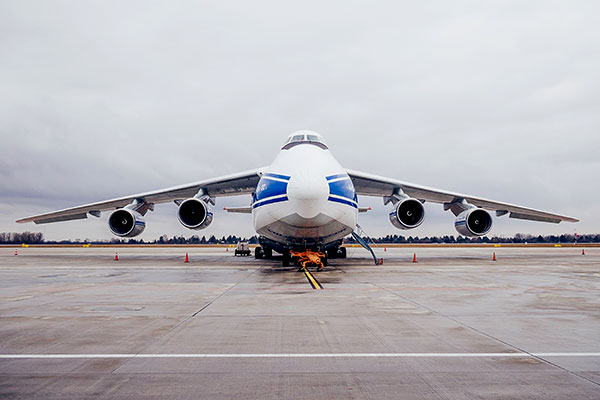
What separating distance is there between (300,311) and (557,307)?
14.3 feet

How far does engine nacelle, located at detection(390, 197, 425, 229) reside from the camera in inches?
707

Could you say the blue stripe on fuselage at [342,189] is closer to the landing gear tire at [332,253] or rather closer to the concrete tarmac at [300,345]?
the concrete tarmac at [300,345]

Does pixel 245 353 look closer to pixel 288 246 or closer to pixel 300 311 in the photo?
pixel 300 311

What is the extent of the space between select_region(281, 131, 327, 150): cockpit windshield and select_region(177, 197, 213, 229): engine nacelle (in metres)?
4.77

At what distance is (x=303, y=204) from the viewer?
1243 cm

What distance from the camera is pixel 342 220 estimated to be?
46.0ft

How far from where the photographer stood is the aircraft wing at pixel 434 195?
62.8 feet

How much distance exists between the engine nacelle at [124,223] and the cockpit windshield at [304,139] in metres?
8.30

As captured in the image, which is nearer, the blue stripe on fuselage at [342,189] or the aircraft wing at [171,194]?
the blue stripe on fuselage at [342,189]

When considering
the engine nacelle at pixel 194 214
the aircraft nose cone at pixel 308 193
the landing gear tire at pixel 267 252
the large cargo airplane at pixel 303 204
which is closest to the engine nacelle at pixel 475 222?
the large cargo airplane at pixel 303 204

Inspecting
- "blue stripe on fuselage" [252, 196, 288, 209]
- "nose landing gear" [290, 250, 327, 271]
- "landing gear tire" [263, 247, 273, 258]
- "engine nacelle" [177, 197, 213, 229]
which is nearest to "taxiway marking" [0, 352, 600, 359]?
"blue stripe on fuselage" [252, 196, 288, 209]

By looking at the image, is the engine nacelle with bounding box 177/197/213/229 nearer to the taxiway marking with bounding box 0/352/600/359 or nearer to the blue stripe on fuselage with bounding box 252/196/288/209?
the blue stripe on fuselage with bounding box 252/196/288/209

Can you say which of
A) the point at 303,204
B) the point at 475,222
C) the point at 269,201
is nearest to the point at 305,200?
the point at 303,204

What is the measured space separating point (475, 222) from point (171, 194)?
14.2 metres
